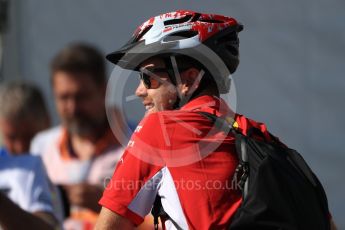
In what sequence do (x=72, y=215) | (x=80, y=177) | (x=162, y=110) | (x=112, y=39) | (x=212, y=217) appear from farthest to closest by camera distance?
(x=112, y=39) → (x=80, y=177) → (x=72, y=215) → (x=162, y=110) → (x=212, y=217)

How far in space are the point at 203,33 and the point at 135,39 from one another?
0.24 metres

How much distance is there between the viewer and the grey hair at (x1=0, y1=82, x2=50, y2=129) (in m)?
5.84

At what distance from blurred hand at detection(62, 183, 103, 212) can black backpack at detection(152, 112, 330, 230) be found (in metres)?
2.06

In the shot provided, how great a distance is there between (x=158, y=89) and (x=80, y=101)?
2.96m

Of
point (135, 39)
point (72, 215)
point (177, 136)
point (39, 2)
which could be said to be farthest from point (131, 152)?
point (39, 2)

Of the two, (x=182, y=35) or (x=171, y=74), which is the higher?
(x=182, y=35)

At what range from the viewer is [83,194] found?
16.4 feet

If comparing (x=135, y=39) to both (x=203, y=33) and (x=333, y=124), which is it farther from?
(x=333, y=124)

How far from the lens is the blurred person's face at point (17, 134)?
234 inches

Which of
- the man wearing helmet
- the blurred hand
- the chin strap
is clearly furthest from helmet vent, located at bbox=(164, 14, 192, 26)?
the blurred hand

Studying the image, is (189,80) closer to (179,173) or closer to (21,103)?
(179,173)

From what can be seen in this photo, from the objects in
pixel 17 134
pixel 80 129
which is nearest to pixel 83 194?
pixel 80 129

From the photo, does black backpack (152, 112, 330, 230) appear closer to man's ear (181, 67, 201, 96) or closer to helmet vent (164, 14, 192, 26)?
man's ear (181, 67, 201, 96)

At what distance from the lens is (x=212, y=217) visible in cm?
287
